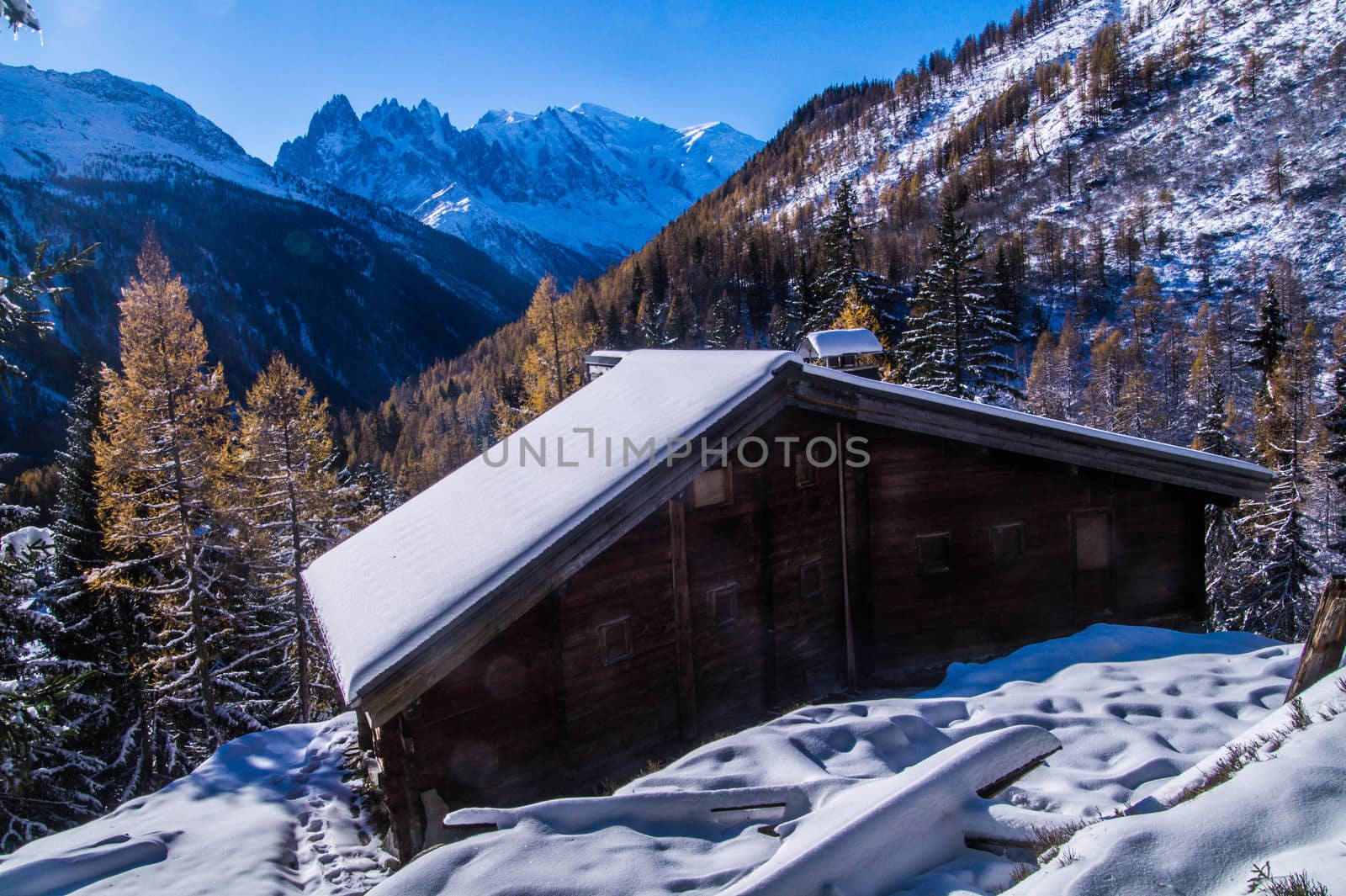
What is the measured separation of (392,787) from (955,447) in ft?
30.3

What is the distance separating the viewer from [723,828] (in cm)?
509

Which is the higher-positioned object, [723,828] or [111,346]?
[111,346]

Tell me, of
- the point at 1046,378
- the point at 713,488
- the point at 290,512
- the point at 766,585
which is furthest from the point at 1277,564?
the point at 1046,378

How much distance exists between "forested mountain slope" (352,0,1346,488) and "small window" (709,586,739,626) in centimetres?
3203

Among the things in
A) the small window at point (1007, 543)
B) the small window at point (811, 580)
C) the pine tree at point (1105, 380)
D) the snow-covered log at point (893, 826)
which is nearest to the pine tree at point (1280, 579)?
the small window at point (1007, 543)

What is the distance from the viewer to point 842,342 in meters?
18.0

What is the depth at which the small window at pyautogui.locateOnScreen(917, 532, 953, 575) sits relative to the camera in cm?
1194

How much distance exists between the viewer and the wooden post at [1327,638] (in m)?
5.27

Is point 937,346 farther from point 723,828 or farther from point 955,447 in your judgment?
point 723,828

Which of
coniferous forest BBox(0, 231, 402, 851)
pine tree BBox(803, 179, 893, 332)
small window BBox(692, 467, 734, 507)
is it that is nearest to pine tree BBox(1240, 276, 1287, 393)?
pine tree BBox(803, 179, 893, 332)

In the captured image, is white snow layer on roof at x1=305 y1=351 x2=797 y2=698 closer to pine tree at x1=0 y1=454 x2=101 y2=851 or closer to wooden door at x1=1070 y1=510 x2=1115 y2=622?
pine tree at x1=0 y1=454 x2=101 y2=851

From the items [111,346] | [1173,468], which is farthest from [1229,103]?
[111,346]

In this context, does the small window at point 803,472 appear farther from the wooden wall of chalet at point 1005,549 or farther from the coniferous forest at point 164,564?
the coniferous forest at point 164,564

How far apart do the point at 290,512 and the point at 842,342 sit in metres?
15.9
